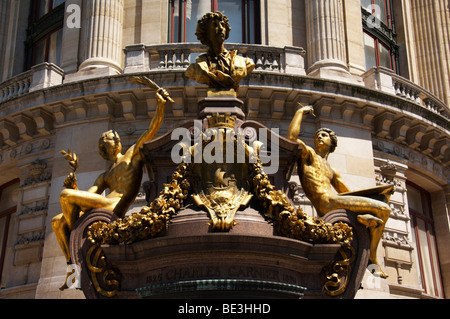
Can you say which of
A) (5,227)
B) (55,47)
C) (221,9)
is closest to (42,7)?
(55,47)

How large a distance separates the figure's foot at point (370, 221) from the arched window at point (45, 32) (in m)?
17.6

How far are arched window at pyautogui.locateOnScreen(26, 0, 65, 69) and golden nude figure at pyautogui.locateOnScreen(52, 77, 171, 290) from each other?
15.0 m

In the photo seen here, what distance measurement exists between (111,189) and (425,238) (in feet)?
49.9

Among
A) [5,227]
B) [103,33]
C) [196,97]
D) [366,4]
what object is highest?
[366,4]

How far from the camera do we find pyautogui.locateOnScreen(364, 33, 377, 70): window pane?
987 inches

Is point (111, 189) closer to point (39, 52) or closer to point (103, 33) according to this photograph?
point (103, 33)

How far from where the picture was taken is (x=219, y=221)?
27.9 ft

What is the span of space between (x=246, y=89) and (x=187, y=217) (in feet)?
34.3

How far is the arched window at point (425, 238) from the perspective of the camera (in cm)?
2147

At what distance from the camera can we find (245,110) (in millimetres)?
19219

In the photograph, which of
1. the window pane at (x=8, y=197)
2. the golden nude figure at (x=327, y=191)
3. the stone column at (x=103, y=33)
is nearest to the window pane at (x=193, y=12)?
the stone column at (x=103, y=33)

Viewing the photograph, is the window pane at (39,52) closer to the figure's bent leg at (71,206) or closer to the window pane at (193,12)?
the window pane at (193,12)
